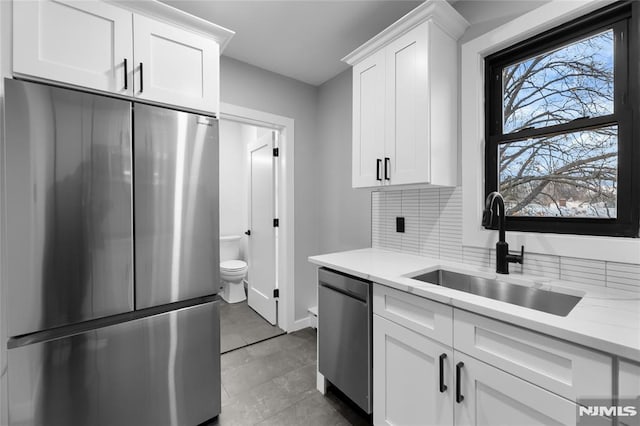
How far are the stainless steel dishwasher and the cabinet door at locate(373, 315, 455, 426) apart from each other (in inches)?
2.3

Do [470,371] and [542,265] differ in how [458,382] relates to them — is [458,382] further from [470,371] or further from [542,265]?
[542,265]

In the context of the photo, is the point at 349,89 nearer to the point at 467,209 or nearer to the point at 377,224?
the point at 377,224

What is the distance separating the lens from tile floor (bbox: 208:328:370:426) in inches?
64.1

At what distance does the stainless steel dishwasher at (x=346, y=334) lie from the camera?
1489 mm

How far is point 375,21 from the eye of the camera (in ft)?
6.31

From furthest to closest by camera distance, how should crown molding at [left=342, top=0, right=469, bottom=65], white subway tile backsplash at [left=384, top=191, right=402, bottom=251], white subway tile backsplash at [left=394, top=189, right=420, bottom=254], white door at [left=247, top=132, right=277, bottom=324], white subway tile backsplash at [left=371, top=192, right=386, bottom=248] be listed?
white door at [left=247, top=132, right=277, bottom=324], white subway tile backsplash at [left=371, top=192, right=386, bottom=248], white subway tile backsplash at [left=384, top=191, right=402, bottom=251], white subway tile backsplash at [left=394, top=189, right=420, bottom=254], crown molding at [left=342, top=0, right=469, bottom=65]

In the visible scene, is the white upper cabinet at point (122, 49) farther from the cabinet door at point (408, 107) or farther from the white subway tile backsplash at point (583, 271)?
the white subway tile backsplash at point (583, 271)

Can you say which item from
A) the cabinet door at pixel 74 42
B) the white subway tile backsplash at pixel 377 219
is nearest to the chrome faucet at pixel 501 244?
the white subway tile backsplash at pixel 377 219

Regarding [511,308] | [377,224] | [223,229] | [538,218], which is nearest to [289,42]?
[377,224]

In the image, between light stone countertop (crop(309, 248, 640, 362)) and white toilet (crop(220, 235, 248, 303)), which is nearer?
light stone countertop (crop(309, 248, 640, 362))

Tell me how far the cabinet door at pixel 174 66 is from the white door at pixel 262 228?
4.26 feet

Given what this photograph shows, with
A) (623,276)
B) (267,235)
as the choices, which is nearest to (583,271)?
(623,276)

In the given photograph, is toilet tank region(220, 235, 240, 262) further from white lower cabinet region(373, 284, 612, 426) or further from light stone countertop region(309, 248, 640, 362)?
white lower cabinet region(373, 284, 612, 426)

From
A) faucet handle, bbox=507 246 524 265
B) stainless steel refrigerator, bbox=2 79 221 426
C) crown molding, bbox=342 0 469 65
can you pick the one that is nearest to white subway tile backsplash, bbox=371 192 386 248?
faucet handle, bbox=507 246 524 265
